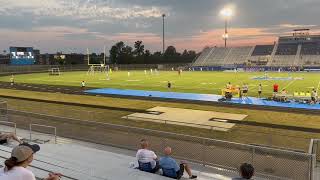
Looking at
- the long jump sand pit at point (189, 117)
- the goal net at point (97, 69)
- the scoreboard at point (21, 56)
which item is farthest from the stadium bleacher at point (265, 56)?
the long jump sand pit at point (189, 117)

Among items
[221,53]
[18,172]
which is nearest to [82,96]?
[18,172]

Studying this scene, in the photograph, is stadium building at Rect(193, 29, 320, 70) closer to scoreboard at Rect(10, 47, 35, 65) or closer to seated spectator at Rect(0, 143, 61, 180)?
scoreboard at Rect(10, 47, 35, 65)

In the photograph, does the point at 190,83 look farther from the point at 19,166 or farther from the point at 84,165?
the point at 19,166

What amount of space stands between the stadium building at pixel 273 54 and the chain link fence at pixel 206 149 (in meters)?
82.3

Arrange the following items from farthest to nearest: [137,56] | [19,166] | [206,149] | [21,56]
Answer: [137,56] → [21,56] → [206,149] → [19,166]

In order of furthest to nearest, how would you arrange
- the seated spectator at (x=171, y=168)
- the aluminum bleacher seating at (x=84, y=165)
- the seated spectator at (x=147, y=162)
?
1. the seated spectator at (x=147, y=162)
2. the seated spectator at (x=171, y=168)
3. the aluminum bleacher seating at (x=84, y=165)

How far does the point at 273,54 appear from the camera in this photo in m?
112

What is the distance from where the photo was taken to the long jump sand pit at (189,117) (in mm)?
20891

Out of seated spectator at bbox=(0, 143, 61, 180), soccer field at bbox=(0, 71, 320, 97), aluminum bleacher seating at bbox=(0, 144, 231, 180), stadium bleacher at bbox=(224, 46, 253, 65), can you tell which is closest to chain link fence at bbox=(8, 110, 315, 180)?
aluminum bleacher seating at bbox=(0, 144, 231, 180)

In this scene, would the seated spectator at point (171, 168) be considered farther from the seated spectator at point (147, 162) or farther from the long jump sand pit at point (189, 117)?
the long jump sand pit at point (189, 117)

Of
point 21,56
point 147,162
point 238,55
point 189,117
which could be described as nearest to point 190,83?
point 189,117

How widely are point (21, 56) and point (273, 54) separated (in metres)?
70.7

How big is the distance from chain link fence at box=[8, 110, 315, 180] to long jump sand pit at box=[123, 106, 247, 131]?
19.7 feet

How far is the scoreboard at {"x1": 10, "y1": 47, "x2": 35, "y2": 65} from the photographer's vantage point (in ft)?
274
